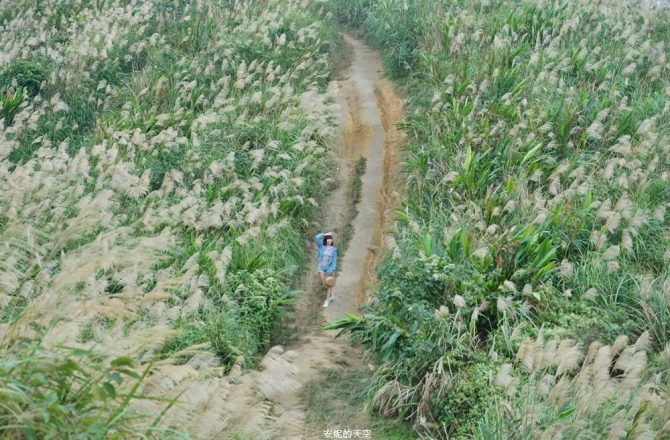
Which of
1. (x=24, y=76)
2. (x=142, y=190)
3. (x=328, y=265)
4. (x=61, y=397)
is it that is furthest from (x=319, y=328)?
(x=24, y=76)

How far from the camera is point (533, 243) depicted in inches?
391

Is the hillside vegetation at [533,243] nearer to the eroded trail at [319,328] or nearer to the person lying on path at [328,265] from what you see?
the eroded trail at [319,328]

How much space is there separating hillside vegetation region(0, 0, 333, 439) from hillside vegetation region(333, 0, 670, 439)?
6.02 feet

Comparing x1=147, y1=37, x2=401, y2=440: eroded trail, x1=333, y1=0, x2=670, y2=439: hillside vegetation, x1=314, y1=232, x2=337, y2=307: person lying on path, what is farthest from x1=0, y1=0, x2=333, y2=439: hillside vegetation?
x1=333, y1=0, x2=670, y2=439: hillside vegetation

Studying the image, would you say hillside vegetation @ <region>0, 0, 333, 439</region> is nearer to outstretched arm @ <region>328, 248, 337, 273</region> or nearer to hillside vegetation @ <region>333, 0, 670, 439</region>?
outstretched arm @ <region>328, 248, 337, 273</region>

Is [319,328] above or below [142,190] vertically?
below

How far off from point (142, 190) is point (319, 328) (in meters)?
3.03

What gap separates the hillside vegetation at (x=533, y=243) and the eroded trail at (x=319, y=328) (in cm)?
66

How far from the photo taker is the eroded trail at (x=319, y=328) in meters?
5.16

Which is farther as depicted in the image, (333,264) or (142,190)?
(333,264)

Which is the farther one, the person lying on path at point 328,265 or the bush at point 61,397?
the person lying on path at point 328,265

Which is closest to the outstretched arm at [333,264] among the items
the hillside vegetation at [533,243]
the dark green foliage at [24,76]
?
the hillside vegetation at [533,243]

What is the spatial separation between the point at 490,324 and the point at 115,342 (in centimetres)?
526

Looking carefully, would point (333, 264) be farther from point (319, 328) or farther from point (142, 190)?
point (142, 190)
